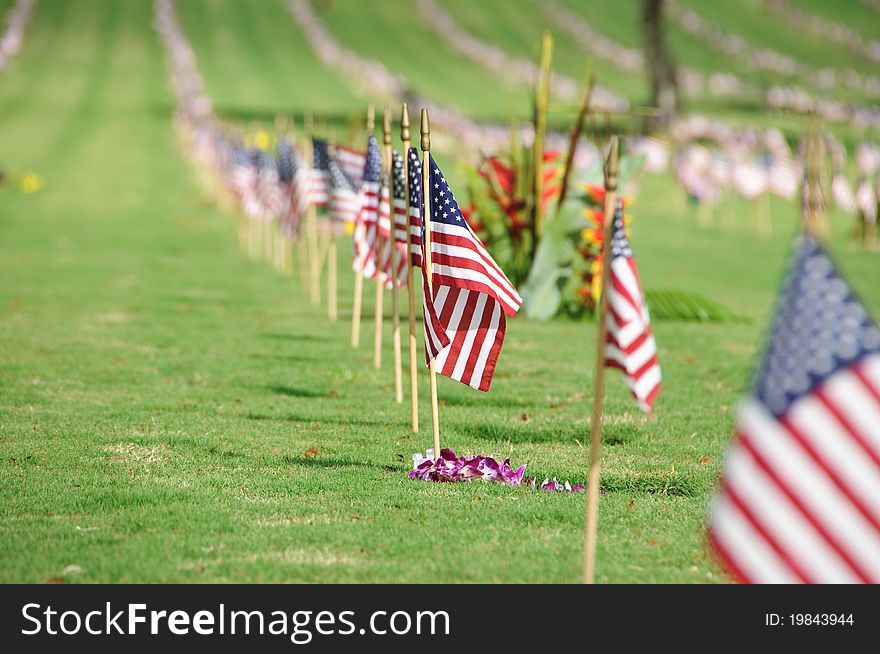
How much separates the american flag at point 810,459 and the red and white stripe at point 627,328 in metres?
1.42

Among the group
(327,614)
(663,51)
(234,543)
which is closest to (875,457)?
(327,614)

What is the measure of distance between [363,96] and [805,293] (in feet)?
193

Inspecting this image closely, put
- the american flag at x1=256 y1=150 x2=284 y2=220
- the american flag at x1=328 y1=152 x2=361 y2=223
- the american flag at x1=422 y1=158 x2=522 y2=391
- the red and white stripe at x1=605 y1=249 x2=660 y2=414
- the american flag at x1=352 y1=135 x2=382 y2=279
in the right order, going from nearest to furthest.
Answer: the red and white stripe at x1=605 y1=249 x2=660 y2=414 < the american flag at x1=422 y1=158 x2=522 y2=391 < the american flag at x1=352 y1=135 x2=382 y2=279 < the american flag at x1=328 y1=152 x2=361 y2=223 < the american flag at x1=256 y1=150 x2=284 y2=220

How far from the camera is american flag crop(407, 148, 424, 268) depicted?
938cm

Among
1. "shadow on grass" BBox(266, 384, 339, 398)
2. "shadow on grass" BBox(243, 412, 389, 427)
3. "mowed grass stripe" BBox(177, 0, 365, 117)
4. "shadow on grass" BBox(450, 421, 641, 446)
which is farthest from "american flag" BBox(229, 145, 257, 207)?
"mowed grass stripe" BBox(177, 0, 365, 117)

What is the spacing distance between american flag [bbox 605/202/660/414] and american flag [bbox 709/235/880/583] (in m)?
1.42

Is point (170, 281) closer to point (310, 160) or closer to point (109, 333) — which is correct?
point (310, 160)

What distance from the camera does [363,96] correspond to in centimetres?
6256

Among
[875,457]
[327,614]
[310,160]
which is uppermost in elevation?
[310,160]

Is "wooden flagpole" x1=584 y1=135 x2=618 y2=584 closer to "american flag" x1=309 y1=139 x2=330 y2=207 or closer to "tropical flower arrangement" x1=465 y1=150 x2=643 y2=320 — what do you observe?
"tropical flower arrangement" x1=465 y1=150 x2=643 y2=320

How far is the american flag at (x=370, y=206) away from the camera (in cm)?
1215

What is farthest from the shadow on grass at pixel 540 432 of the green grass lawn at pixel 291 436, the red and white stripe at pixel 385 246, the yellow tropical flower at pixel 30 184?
the yellow tropical flower at pixel 30 184

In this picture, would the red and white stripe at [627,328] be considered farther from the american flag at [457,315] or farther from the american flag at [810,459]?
the american flag at [457,315]

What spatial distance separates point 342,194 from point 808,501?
1077 cm
